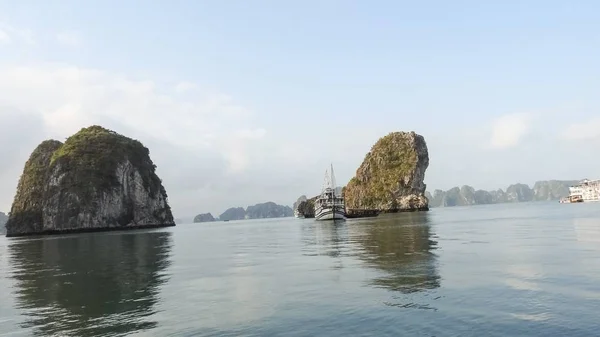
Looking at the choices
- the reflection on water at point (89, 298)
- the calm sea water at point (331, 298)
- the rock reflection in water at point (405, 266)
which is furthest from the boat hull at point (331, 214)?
the reflection on water at point (89, 298)

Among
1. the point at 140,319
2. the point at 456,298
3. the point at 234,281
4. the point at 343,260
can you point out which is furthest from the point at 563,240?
the point at 140,319

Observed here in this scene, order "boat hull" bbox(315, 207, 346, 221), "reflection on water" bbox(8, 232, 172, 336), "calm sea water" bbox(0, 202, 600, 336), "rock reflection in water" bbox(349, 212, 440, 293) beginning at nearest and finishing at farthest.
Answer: "calm sea water" bbox(0, 202, 600, 336)
"reflection on water" bbox(8, 232, 172, 336)
"rock reflection in water" bbox(349, 212, 440, 293)
"boat hull" bbox(315, 207, 346, 221)

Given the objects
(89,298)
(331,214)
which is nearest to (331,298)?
(89,298)

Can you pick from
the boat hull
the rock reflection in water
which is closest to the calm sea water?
the rock reflection in water

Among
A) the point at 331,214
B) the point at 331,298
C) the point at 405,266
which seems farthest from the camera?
the point at 331,214

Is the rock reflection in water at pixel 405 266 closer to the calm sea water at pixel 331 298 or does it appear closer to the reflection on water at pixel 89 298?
the calm sea water at pixel 331 298

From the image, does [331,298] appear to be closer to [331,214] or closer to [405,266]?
[405,266]

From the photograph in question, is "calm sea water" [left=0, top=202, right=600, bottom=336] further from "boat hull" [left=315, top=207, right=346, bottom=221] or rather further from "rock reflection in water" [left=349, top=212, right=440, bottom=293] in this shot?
"boat hull" [left=315, top=207, right=346, bottom=221]

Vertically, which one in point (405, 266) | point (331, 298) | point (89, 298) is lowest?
point (331, 298)

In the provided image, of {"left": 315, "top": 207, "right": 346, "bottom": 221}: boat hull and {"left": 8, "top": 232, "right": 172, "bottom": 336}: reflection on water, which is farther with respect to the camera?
{"left": 315, "top": 207, "right": 346, "bottom": 221}: boat hull

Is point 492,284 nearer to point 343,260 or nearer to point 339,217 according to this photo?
point 343,260

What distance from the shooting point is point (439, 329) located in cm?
1630

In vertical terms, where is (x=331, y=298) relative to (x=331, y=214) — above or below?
below

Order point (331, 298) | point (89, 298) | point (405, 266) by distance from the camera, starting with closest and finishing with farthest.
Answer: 1. point (331, 298)
2. point (89, 298)
3. point (405, 266)
